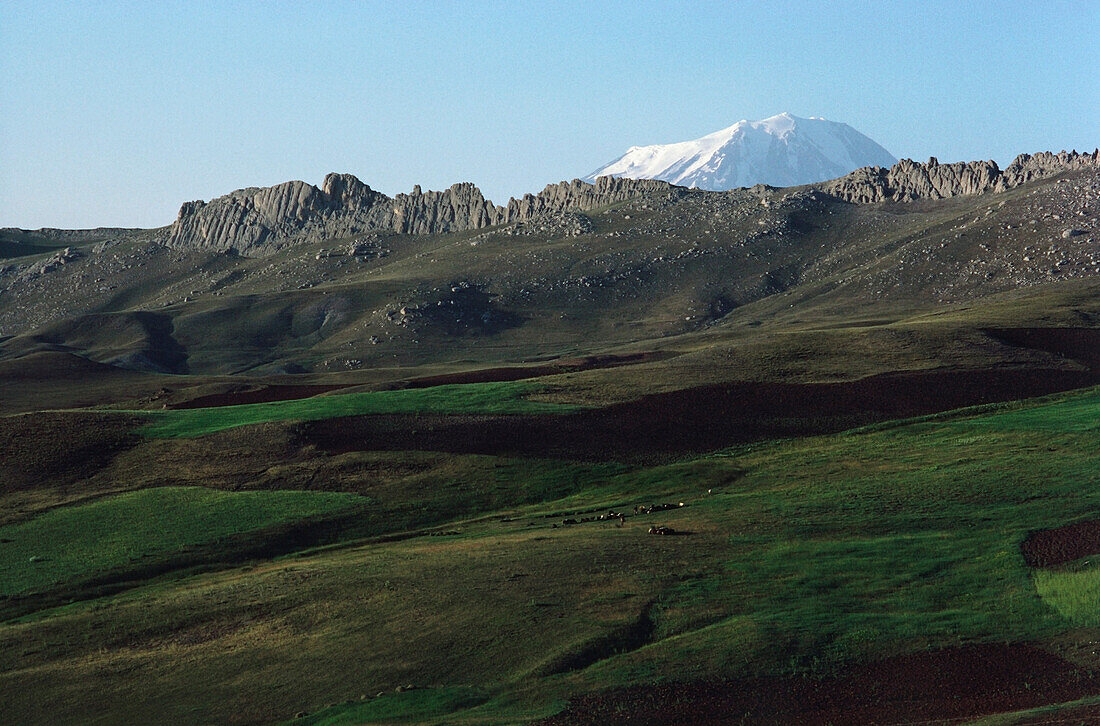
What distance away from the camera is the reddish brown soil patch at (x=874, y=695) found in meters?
33.7

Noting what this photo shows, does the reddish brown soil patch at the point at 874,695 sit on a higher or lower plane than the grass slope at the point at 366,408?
lower

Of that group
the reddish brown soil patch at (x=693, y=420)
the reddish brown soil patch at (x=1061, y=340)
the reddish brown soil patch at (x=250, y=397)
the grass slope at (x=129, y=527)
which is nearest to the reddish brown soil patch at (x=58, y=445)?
the grass slope at (x=129, y=527)

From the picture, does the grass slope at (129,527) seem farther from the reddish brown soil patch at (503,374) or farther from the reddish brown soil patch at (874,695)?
the reddish brown soil patch at (503,374)

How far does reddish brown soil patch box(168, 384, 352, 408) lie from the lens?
343 ft

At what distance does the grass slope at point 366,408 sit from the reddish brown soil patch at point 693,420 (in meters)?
2.45

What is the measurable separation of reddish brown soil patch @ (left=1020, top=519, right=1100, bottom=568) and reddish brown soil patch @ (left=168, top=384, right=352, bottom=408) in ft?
233

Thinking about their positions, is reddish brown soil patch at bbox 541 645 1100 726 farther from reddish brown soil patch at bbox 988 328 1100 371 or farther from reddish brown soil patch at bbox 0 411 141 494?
reddish brown soil patch at bbox 988 328 1100 371

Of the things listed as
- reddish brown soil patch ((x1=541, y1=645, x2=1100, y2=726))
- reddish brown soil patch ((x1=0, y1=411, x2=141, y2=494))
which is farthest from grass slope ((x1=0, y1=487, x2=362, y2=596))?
reddish brown soil patch ((x1=541, y1=645, x2=1100, y2=726))

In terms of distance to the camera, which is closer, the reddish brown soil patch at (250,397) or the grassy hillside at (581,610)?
the grassy hillside at (581,610)

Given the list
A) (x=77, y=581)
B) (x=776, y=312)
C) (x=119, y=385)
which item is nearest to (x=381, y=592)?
Answer: (x=77, y=581)

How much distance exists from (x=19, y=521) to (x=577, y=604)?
34448mm

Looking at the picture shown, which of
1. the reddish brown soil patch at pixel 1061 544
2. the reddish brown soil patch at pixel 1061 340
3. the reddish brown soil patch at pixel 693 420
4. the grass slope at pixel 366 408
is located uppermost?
the reddish brown soil patch at pixel 1061 340

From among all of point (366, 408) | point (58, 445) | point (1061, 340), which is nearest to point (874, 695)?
point (366, 408)

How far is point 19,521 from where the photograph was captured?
5994 centimetres
